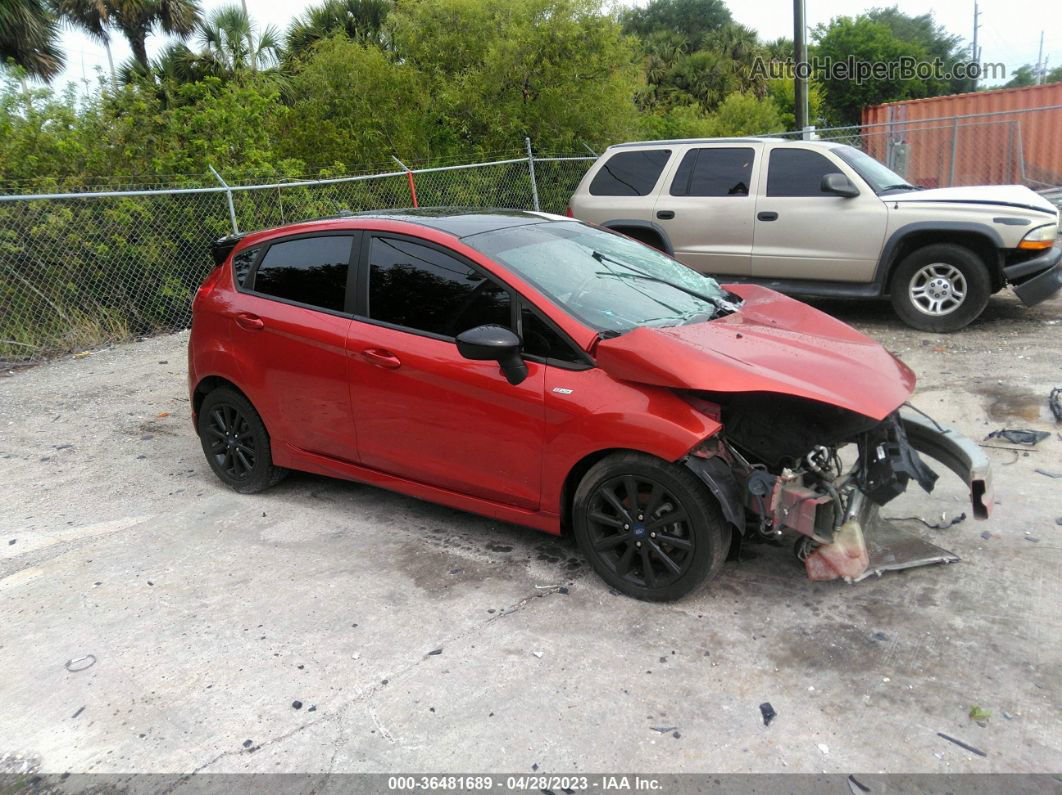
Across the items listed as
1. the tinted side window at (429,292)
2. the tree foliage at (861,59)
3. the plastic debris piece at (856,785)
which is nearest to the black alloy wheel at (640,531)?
the tinted side window at (429,292)

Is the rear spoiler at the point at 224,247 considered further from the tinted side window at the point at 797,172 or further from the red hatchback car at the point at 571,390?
the tinted side window at the point at 797,172

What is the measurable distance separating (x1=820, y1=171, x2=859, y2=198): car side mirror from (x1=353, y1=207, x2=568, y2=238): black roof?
158 inches

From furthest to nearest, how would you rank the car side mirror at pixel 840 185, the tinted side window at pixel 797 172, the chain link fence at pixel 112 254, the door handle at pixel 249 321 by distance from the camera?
the chain link fence at pixel 112 254 < the tinted side window at pixel 797 172 < the car side mirror at pixel 840 185 < the door handle at pixel 249 321

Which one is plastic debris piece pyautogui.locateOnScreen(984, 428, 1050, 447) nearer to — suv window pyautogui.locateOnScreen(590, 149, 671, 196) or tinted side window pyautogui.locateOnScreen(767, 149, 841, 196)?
tinted side window pyautogui.locateOnScreen(767, 149, 841, 196)

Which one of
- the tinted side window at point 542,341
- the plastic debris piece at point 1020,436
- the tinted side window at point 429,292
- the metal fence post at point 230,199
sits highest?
the metal fence post at point 230,199

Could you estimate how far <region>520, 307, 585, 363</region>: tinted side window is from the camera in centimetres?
376

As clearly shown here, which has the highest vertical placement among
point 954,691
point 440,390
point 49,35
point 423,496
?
point 49,35

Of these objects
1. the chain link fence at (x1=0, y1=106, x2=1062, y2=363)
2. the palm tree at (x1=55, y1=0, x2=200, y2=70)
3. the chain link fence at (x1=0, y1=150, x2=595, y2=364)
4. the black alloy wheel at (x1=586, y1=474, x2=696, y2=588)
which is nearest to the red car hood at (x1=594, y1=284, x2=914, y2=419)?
the black alloy wheel at (x1=586, y1=474, x2=696, y2=588)

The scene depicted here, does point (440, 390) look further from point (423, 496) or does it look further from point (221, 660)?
point (221, 660)

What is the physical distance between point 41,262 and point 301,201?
310 centimetres

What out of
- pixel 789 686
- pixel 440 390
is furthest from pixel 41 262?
pixel 789 686

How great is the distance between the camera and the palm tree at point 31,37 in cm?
2083

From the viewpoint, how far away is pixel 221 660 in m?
3.45

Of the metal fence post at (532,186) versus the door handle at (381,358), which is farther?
the metal fence post at (532,186)
